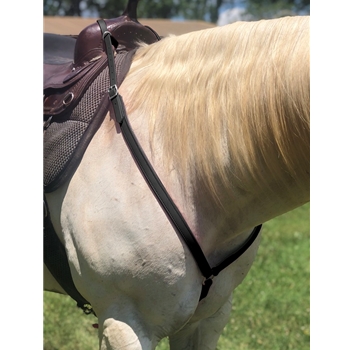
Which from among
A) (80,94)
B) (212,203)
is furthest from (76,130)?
(212,203)

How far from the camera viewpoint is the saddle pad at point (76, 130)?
1.33 metres

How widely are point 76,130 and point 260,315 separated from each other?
84.7 inches

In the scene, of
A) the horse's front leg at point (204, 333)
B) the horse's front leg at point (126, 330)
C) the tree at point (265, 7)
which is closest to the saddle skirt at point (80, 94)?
the horse's front leg at point (126, 330)

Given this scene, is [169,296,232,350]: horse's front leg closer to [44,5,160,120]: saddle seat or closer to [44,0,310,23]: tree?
[44,5,160,120]: saddle seat

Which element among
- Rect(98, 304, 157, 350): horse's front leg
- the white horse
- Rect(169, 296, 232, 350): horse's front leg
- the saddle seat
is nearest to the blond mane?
the white horse

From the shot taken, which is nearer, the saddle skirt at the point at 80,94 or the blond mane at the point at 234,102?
the blond mane at the point at 234,102

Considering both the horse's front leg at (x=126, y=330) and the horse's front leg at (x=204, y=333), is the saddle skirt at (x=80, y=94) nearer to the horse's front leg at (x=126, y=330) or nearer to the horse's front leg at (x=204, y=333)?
the horse's front leg at (x=126, y=330)

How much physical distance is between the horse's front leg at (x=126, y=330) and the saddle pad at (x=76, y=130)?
12.5 inches

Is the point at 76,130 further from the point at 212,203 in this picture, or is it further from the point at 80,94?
the point at 212,203

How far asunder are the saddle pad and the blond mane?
0.21ft

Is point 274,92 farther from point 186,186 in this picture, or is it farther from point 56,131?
point 56,131

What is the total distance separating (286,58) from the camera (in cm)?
112
